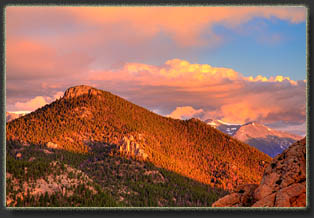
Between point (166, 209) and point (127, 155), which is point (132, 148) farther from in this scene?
point (166, 209)

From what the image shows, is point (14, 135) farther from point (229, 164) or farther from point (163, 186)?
point (229, 164)

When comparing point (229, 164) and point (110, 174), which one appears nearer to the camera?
point (110, 174)

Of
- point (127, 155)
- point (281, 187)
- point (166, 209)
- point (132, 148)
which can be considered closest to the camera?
point (166, 209)

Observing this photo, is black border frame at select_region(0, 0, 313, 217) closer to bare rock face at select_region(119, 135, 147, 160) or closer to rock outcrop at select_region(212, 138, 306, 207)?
rock outcrop at select_region(212, 138, 306, 207)

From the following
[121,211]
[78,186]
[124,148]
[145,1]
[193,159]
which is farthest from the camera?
[193,159]

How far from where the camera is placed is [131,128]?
179 meters

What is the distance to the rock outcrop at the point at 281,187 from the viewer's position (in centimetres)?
2109

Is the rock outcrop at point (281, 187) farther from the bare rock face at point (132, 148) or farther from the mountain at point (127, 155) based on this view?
the bare rock face at point (132, 148)

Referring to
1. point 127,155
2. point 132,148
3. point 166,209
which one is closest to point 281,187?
point 166,209

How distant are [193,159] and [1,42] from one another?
171244 millimetres

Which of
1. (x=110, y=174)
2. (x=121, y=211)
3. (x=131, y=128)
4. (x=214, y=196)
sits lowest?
(x=214, y=196)

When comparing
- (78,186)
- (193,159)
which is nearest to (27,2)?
(78,186)

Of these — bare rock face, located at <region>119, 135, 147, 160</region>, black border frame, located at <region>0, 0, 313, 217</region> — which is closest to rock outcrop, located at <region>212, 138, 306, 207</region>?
black border frame, located at <region>0, 0, 313, 217</region>

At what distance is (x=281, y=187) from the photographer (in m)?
22.1
